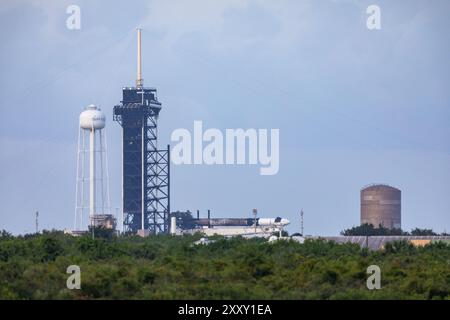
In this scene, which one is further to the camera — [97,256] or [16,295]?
[97,256]

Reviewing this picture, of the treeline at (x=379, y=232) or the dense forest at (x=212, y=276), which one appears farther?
the treeline at (x=379, y=232)

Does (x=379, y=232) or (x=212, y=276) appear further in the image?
(x=379, y=232)

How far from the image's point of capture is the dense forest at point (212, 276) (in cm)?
7281

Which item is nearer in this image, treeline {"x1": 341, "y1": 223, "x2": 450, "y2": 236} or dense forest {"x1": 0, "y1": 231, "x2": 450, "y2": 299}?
dense forest {"x1": 0, "y1": 231, "x2": 450, "y2": 299}

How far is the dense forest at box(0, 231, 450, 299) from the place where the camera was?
72.8 meters

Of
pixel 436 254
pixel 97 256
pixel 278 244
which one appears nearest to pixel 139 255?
pixel 97 256

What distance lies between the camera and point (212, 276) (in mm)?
80938
